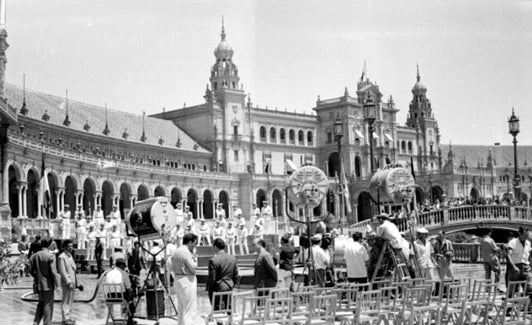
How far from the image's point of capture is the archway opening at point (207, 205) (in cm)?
7756

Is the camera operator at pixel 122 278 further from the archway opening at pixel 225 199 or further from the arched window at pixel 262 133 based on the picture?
the arched window at pixel 262 133

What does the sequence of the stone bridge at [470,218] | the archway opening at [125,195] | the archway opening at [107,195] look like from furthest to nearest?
the archway opening at [125,195] → the archway opening at [107,195] → the stone bridge at [470,218]

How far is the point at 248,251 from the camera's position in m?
35.6

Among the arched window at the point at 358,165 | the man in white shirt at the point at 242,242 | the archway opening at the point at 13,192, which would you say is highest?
the arched window at the point at 358,165

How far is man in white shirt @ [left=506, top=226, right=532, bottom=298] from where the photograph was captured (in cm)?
1515

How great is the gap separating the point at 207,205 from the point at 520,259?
63792 millimetres

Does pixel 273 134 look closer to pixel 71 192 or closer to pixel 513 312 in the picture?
pixel 71 192

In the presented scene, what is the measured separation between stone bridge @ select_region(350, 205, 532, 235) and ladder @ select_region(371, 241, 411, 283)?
25656mm

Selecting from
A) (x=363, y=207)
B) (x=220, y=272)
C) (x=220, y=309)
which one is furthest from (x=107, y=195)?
(x=220, y=309)

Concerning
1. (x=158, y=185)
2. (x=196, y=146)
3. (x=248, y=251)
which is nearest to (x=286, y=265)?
(x=248, y=251)

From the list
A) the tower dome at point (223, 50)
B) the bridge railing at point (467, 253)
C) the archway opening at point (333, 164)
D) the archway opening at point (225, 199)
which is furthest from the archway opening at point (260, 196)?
the bridge railing at point (467, 253)

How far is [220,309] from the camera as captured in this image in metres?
11.7

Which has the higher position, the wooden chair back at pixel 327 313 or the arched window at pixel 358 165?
the arched window at pixel 358 165

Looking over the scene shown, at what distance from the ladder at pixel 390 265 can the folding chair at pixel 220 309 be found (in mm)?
3145
